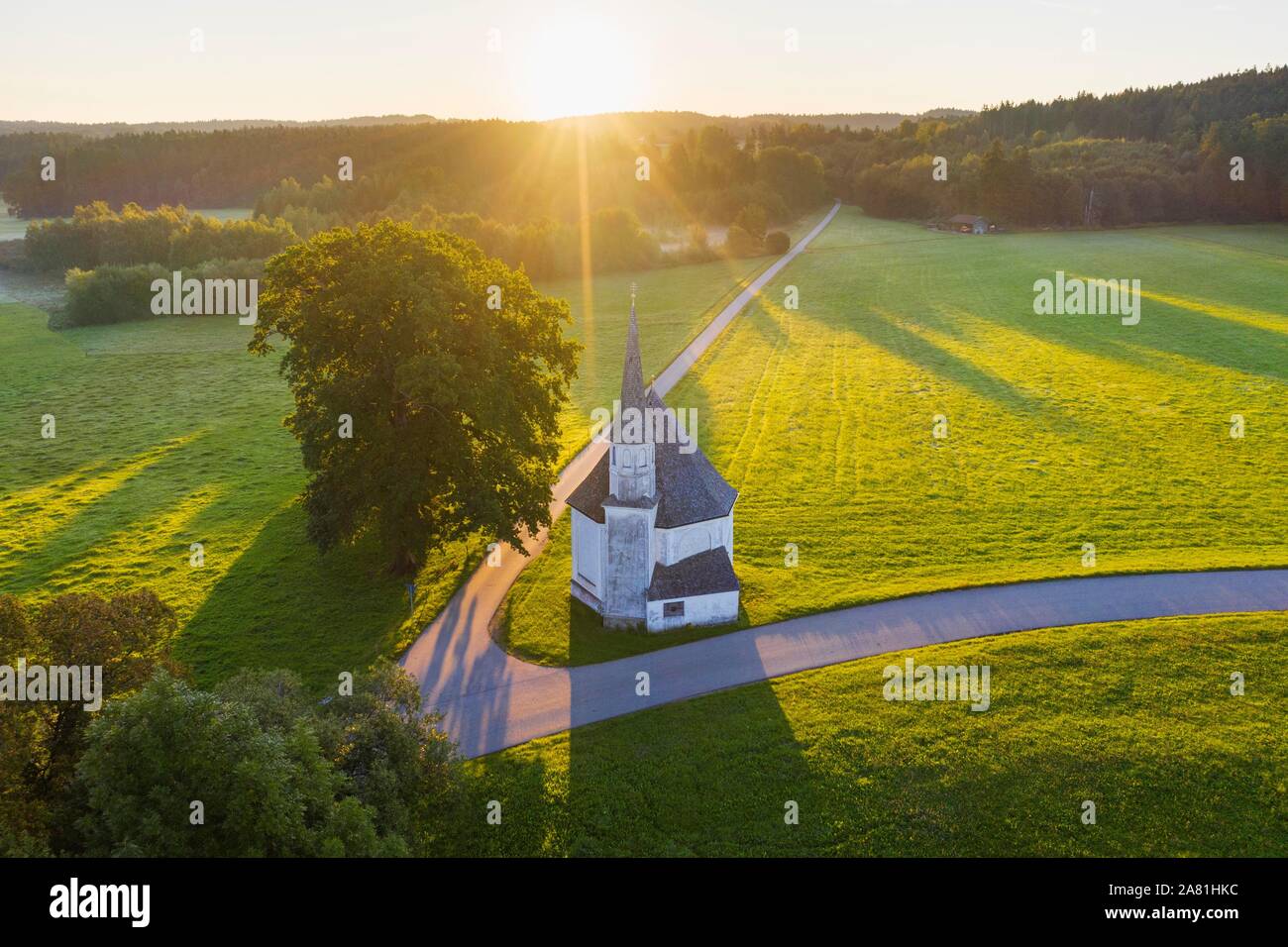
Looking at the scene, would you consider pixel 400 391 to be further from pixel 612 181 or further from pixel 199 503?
pixel 612 181

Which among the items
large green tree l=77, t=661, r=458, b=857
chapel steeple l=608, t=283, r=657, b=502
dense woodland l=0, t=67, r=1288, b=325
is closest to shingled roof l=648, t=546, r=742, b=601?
chapel steeple l=608, t=283, r=657, b=502

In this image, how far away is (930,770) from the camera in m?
22.6

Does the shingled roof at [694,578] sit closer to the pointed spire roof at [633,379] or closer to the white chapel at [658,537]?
the white chapel at [658,537]

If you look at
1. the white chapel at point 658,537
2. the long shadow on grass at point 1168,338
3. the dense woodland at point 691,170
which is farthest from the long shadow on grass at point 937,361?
the dense woodland at point 691,170

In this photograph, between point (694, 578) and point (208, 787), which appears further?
point (694, 578)

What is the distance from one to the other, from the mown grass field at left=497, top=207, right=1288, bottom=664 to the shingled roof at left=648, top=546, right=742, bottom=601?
1.53 metres

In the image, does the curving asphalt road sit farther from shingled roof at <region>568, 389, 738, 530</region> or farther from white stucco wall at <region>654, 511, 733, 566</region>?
shingled roof at <region>568, 389, 738, 530</region>

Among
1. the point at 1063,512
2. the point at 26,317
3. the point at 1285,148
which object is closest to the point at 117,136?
the point at 26,317

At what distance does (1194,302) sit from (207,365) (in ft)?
283

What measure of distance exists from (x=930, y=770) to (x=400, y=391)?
20.5m

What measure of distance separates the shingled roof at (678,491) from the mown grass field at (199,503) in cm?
707

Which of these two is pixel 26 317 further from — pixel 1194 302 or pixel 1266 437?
pixel 1194 302

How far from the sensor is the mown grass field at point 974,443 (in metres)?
33.3

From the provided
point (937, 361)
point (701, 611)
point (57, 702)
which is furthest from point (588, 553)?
point (937, 361)
